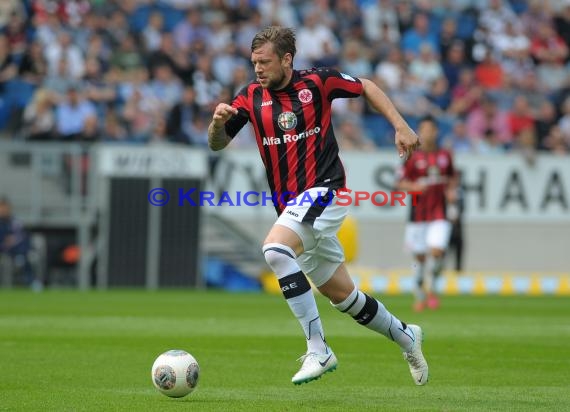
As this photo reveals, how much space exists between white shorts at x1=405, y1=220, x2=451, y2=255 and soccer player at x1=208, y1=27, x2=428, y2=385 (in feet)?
30.1

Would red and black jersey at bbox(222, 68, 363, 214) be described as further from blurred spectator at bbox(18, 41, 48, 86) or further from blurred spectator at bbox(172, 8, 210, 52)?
blurred spectator at bbox(172, 8, 210, 52)

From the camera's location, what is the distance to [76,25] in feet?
76.2

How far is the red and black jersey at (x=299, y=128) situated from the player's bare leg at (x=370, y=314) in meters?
0.65

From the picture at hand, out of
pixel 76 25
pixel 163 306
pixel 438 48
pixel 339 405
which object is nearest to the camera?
pixel 339 405

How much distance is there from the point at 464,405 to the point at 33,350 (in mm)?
4774

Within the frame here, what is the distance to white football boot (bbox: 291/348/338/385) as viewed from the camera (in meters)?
7.44

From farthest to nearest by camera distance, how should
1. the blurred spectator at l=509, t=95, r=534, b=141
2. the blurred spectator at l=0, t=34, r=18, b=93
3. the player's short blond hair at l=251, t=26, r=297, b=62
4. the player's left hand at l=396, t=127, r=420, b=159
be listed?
1. the blurred spectator at l=509, t=95, r=534, b=141
2. the blurred spectator at l=0, t=34, r=18, b=93
3. the player's short blond hair at l=251, t=26, r=297, b=62
4. the player's left hand at l=396, t=127, r=420, b=159

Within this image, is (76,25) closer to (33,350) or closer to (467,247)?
(467,247)

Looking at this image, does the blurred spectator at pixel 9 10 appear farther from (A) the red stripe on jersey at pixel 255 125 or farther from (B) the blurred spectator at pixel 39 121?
(A) the red stripe on jersey at pixel 255 125

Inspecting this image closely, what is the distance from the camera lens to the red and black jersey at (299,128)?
26.4 ft

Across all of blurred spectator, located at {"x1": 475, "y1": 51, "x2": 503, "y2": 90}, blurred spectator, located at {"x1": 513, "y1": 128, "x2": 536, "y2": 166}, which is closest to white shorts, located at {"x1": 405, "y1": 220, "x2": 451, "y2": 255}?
blurred spectator, located at {"x1": 513, "y1": 128, "x2": 536, "y2": 166}

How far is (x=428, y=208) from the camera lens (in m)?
17.7

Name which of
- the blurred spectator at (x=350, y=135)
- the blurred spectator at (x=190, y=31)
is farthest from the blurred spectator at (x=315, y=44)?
the blurred spectator at (x=190, y=31)

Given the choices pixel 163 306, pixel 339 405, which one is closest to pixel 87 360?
pixel 339 405
